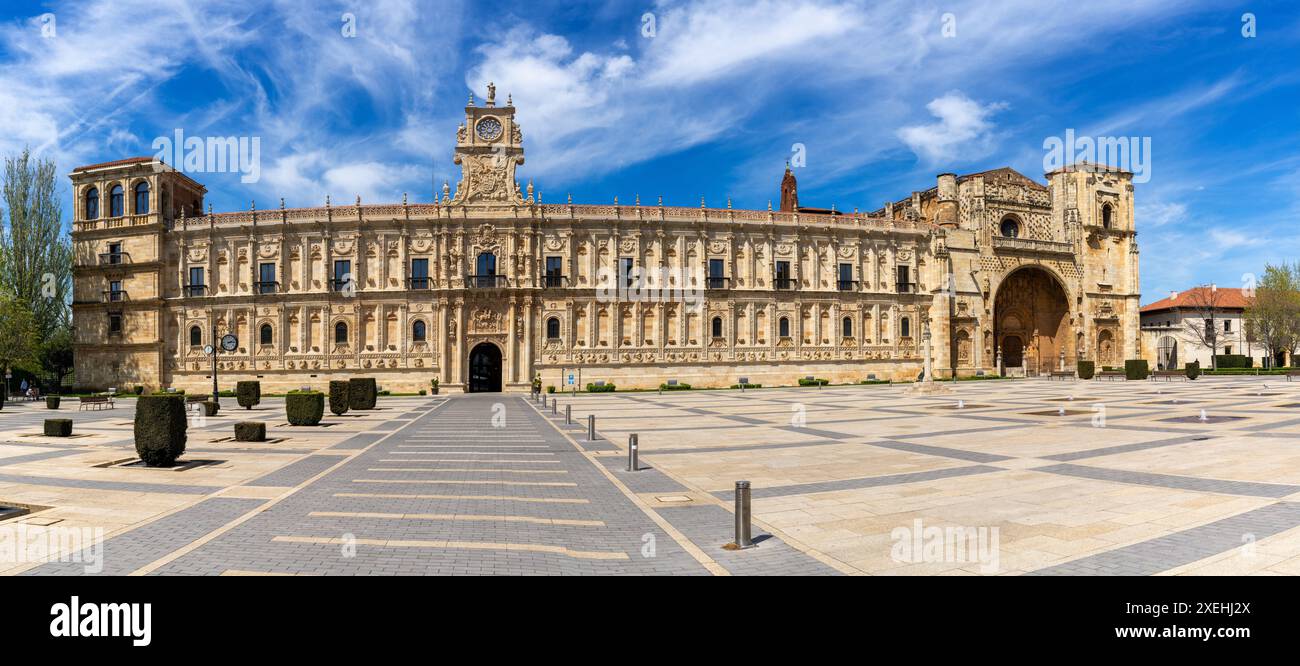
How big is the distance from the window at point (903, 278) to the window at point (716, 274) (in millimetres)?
16575

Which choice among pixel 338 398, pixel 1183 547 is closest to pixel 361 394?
pixel 338 398

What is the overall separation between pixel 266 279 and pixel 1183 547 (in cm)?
5574

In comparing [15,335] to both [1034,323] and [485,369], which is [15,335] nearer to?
[485,369]

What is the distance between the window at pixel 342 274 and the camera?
161 ft

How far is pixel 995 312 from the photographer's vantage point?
63.5 m

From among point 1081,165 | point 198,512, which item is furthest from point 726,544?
point 1081,165

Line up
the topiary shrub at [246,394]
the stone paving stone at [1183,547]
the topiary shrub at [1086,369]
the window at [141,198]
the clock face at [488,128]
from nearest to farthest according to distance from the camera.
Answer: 1. the stone paving stone at [1183,547]
2. the topiary shrub at [246,394]
3. the window at [141,198]
4. the clock face at [488,128]
5. the topiary shrub at [1086,369]

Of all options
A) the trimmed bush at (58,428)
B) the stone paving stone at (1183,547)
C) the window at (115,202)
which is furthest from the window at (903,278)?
the window at (115,202)

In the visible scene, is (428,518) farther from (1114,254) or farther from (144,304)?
(1114,254)

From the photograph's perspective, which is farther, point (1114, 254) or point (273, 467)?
point (1114, 254)

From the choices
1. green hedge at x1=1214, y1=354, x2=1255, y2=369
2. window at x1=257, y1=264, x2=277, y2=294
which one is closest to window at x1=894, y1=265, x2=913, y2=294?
green hedge at x1=1214, y1=354, x2=1255, y2=369

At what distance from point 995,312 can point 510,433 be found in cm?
5783

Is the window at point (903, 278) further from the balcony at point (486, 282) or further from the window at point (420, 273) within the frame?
the window at point (420, 273)

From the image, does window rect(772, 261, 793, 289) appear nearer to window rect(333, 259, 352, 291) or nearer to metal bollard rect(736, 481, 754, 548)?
window rect(333, 259, 352, 291)
